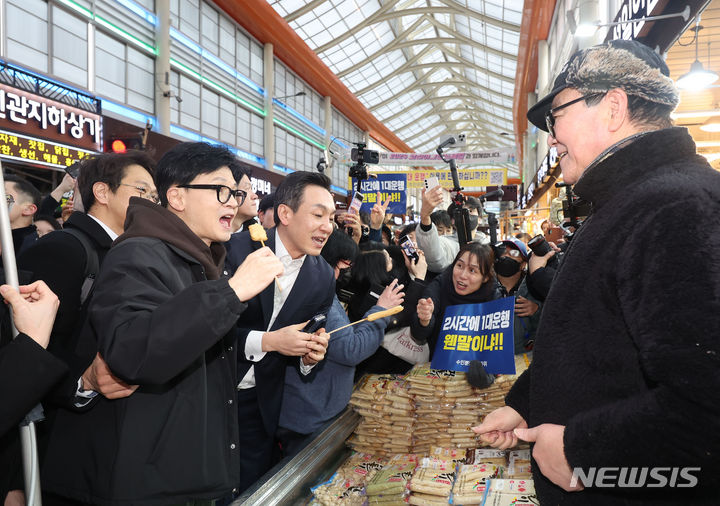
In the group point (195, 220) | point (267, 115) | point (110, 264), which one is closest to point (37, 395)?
point (110, 264)

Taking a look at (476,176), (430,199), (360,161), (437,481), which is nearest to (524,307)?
(430,199)

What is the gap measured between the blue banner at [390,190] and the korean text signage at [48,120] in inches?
183

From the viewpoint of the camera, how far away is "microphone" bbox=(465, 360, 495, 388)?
7.50 ft

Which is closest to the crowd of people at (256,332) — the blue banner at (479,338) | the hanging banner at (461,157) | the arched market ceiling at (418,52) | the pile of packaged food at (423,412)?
the pile of packaged food at (423,412)

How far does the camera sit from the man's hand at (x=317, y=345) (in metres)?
1.91

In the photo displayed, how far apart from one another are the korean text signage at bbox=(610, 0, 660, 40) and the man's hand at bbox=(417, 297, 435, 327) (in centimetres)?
222

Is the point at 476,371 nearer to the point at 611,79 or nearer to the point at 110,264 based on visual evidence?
the point at 611,79

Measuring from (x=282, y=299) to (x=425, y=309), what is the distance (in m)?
0.81

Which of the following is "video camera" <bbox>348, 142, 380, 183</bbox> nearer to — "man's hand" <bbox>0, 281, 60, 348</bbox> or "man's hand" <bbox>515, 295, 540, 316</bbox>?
"man's hand" <bbox>515, 295, 540, 316</bbox>

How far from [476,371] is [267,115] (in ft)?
50.6

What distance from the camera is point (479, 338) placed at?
95.3 inches

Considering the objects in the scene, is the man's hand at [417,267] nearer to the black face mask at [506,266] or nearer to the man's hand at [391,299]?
the black face mask at [506,266]

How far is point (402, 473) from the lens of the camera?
2.08 metres

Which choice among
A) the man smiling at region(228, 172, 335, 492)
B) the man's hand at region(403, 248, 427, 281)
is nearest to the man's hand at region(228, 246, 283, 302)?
the man smiling at region(228, 172, 335, 492)
